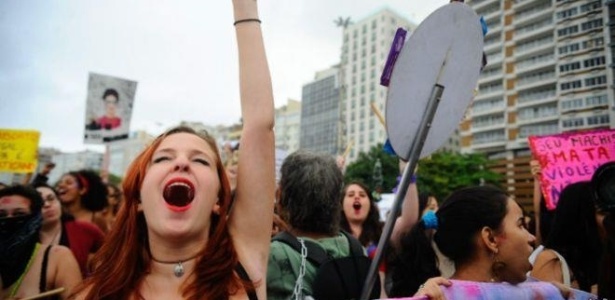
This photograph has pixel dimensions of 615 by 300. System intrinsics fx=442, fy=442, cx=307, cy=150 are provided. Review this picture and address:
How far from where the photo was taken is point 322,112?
84500 mm

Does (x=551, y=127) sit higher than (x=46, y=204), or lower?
higher

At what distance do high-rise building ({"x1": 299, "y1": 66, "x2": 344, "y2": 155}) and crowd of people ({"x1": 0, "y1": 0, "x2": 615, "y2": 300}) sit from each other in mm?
76528

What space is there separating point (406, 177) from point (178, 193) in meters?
0.86

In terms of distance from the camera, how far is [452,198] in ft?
7.75

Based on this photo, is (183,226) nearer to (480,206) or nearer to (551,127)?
(480,206)

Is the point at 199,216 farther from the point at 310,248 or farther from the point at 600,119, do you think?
the point at 600,119

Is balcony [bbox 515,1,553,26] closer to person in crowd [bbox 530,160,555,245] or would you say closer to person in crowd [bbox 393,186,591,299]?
person in crowd [bbox 530,160,555,245]

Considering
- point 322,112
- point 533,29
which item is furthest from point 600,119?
point 322,112

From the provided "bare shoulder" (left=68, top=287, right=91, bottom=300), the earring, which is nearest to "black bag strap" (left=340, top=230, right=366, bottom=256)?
the earring

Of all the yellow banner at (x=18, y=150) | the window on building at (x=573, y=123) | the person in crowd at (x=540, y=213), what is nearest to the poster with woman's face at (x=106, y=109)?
the yellow banner at (x=18, y=150)

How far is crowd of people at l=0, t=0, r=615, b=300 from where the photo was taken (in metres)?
1.66

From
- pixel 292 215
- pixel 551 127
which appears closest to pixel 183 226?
pixel 292 215

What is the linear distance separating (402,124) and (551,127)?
51.1 metres

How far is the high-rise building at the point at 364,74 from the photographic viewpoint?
246 feet
